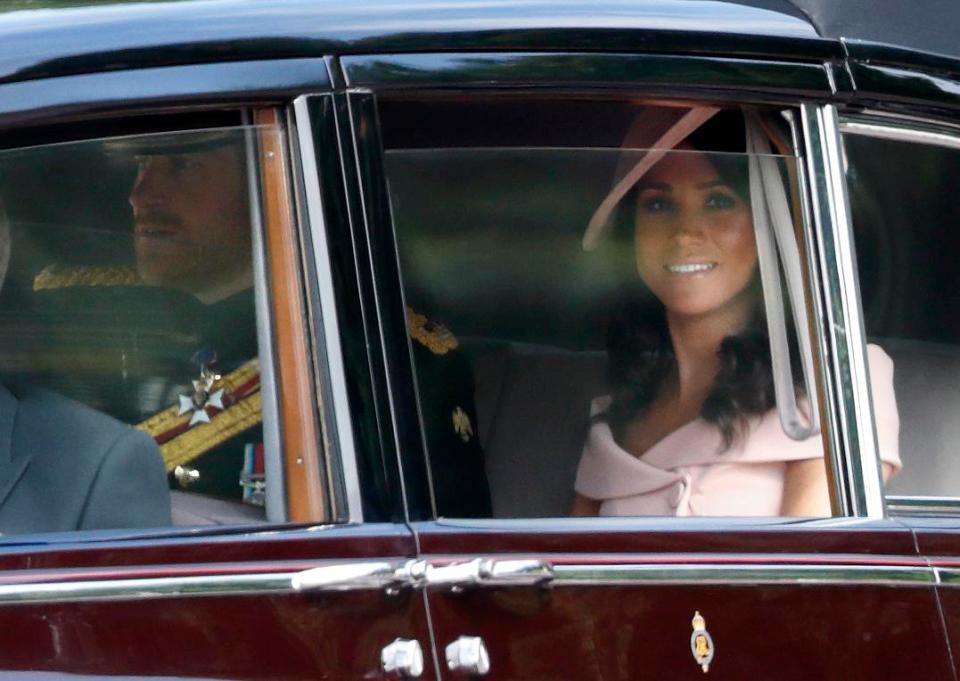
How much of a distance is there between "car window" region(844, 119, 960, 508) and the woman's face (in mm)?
195

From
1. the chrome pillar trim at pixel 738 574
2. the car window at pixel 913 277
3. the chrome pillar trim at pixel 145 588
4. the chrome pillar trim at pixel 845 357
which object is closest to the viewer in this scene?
the chrome pillar trim at pixel 145 588

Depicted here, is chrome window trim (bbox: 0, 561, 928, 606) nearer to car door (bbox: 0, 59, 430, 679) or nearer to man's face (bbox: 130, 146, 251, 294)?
car door (bbox: 0, 59, 430, 679)

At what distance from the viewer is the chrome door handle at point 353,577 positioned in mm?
2344

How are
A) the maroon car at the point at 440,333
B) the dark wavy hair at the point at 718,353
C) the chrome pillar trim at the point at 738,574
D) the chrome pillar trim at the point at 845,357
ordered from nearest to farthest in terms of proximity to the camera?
the maroon car at the point at 440,333 → the chrome pillar trim at the point at 738,574 → the chrome pillar trim at the point at 845,357 → the dark wavy hair at the point at 718,353

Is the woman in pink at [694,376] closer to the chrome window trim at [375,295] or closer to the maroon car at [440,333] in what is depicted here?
the maroon car at [440,333]

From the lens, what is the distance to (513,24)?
2568 millimetres

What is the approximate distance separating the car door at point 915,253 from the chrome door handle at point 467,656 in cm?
Answer: 73

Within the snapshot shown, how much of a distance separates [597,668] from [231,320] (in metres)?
0.70

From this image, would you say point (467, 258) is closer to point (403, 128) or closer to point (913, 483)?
point (403, 128)

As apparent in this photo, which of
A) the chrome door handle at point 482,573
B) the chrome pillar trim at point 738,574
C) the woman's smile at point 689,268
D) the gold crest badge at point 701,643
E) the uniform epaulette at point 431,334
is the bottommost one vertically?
the gold crest badge at point 701,643

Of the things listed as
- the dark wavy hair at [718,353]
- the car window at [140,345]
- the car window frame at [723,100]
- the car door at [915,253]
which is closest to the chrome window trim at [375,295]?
the car window frame at [723,100]

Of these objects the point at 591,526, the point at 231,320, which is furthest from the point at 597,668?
the point at 231,320

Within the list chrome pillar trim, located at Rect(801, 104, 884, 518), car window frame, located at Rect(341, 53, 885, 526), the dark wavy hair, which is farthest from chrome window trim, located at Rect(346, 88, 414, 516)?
chrome pillar trim, located at Rect(801, 104, 884, 518)

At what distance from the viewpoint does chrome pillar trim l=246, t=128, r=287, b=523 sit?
2.48 metres
